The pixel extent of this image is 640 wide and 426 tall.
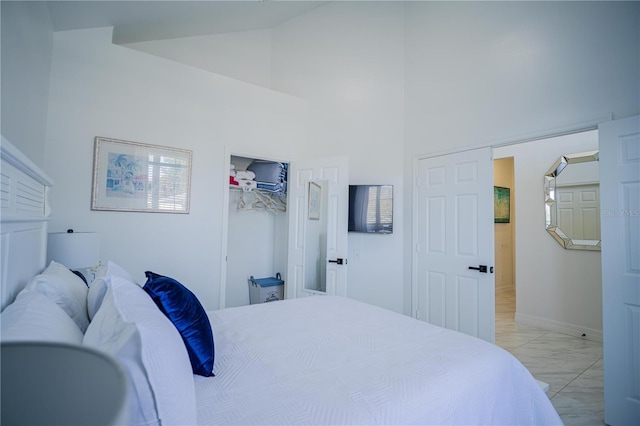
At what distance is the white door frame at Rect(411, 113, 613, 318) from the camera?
7.63ft

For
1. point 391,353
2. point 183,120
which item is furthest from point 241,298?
point 391,353

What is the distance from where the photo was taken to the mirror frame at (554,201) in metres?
3.76

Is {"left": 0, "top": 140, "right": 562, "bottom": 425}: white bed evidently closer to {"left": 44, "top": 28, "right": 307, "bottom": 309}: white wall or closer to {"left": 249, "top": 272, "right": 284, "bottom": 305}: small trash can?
{"left": 44, "top": 28, "right": 307, "bottom": 309}: white wall

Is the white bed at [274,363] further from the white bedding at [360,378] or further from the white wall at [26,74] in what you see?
the white wall at [26,74]

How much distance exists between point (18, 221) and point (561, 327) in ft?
17.5

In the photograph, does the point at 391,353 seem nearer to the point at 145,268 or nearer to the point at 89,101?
the point at 145,268

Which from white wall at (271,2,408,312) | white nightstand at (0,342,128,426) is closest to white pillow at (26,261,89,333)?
white nightstand at (0,342,128,426)

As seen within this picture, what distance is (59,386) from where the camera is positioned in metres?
0.28

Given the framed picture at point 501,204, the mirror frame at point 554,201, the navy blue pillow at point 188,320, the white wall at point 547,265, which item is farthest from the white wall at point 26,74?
the framed picture at point 501,204

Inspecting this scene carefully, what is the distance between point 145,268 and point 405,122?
3320mm

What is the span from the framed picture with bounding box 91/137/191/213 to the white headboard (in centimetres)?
109

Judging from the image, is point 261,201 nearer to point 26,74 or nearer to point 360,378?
point 26,74

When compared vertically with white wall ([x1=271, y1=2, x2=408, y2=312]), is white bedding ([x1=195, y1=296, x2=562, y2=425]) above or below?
below

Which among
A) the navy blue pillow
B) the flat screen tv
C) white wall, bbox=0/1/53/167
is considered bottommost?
the navy blue pillow
